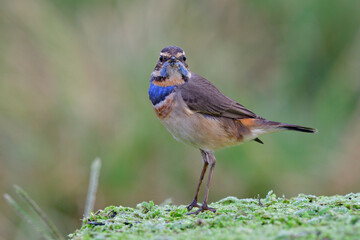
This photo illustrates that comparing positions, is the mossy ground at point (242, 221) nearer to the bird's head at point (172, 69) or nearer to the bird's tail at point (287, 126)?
the bird's tail at point (287, 126)

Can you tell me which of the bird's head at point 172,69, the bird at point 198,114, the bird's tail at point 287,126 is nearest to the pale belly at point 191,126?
the bird at point 198,114

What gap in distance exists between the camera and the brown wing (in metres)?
5.04

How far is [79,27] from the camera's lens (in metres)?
7.72

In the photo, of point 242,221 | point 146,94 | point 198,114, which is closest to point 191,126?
point 198,114

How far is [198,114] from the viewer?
16.5 ft

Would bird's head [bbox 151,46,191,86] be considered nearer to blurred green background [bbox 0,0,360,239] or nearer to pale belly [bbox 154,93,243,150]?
pale belly [bbox 154,93,243,150]

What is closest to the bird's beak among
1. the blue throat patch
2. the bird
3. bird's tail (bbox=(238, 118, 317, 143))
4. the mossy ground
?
the bird

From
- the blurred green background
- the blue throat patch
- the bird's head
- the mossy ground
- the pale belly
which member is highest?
the blurred green background

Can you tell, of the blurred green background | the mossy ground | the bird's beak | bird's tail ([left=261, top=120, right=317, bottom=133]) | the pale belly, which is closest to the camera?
the mossy ground

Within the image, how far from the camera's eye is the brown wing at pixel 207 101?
198 inches

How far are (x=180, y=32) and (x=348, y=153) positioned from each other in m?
2.59

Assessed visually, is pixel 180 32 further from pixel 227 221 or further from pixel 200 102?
pixel 227 221

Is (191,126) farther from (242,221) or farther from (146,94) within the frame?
(146,94)

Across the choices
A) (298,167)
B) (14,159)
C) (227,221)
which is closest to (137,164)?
(14,159)
